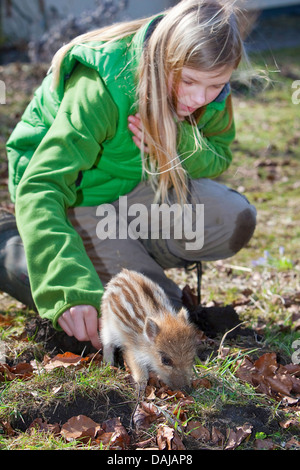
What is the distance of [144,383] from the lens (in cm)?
273

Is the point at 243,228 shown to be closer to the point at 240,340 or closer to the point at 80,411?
the point at 240,340

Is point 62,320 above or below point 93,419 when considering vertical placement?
above

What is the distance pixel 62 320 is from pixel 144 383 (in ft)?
1.65

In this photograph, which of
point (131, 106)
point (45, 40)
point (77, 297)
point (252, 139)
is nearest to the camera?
point (77, 297)

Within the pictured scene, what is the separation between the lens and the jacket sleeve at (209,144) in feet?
11.4

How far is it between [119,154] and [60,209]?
854mm

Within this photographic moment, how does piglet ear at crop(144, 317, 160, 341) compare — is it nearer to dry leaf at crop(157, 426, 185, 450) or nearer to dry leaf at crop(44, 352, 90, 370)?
dry leaf at crop(44, 352, 90, 370)

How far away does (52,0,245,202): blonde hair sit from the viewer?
295cm

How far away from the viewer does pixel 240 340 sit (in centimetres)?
330

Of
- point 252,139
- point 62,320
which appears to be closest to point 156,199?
point 62,320

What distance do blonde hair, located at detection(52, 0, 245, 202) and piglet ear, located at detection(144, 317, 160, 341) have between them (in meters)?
0.91

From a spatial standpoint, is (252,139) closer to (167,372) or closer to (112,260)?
(112,260)

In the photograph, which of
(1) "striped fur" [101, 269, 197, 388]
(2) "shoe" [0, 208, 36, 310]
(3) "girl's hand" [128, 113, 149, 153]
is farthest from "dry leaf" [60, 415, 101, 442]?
(3) "girl's hand" [128, 113, 149, 153]

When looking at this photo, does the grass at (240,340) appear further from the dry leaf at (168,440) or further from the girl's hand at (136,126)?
the girl's hand at (136,126)
